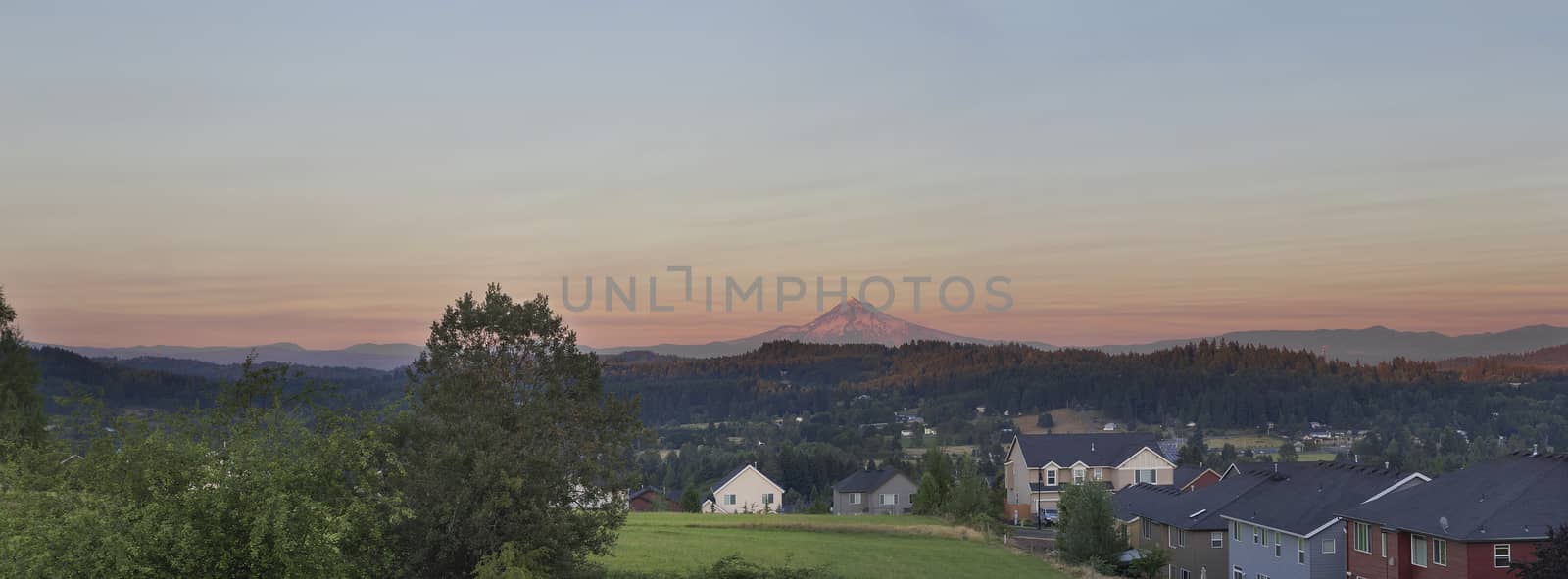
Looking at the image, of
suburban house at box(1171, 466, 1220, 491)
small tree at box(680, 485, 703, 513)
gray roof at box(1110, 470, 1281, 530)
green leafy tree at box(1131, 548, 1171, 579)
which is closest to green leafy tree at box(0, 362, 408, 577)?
green leafy tree at box(1131, 548, 1171, 579)

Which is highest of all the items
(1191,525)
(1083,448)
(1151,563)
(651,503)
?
(1083,448)

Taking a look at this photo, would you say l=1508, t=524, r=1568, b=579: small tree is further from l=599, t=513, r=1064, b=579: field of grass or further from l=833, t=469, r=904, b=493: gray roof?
l=833, t=469, r=904, b=493: gray roof

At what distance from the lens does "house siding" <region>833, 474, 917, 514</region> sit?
391 feet

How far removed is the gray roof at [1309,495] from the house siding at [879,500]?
58047 mm

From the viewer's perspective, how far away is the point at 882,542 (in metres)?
61.7

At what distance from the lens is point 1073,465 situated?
104250 millimetres

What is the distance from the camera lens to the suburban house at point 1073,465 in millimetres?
104000

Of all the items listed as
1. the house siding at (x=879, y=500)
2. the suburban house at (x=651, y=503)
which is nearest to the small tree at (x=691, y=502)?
the suburban house at (x=651, y=503)

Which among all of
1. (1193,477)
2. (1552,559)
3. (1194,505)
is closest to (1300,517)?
(1194,505)

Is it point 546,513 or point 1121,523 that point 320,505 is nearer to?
point 546,513

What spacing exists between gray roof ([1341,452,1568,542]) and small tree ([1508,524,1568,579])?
583 centimetres

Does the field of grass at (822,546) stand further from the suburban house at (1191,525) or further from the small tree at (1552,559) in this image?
the small tree at (1552,559)

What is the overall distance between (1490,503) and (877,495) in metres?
80.4

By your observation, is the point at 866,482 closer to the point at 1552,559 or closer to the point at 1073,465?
the point at 1073,465
